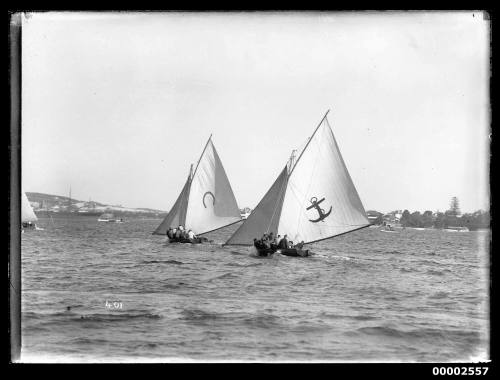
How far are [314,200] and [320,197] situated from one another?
40 cm

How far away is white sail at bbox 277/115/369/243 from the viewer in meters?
34.0

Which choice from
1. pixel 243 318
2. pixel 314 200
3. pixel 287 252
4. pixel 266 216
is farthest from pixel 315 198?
pixel 243 318

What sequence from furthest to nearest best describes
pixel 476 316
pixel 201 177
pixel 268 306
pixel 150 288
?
pixel 201 177 → pixel 150 288 → pixel 268 306 → pixel 476 316

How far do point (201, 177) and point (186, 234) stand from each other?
5460 mm

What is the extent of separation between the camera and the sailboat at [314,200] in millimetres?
34031

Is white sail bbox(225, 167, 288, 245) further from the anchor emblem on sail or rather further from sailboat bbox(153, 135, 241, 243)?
sailboat bbox(153, 135, 241, 243)

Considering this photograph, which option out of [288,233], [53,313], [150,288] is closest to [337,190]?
[288,233]

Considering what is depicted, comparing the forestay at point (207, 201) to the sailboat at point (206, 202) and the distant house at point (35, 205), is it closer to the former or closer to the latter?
the sailboat at point (206, 202)

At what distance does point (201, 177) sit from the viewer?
51250 millimetres

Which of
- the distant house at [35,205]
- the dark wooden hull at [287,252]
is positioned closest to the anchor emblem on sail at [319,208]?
the dark wooden hull at [287,252]

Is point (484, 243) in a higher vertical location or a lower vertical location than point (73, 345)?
higher

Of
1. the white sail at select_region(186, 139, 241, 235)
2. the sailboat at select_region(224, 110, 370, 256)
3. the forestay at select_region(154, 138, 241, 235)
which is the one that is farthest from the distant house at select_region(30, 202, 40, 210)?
the forestay at select_region(154, 138, 241, 235)

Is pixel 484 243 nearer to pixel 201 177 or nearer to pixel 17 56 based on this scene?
pixel 17 56

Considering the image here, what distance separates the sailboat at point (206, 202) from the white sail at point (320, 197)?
1485cm
